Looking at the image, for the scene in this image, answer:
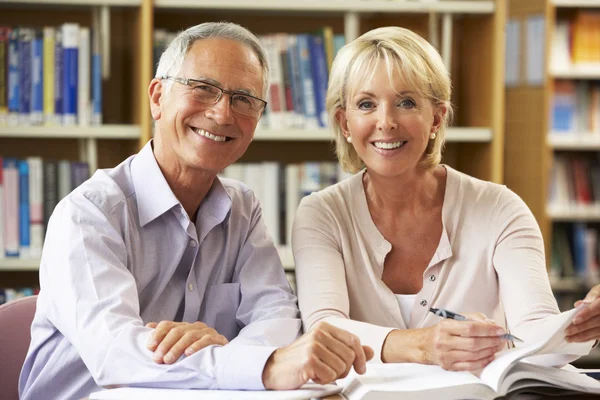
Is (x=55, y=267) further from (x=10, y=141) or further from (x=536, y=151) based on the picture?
(x=536, y=151)

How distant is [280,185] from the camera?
2893mm

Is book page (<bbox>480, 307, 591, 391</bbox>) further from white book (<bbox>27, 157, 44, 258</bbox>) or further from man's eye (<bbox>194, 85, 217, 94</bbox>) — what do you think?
white book (<bbox>27, 157, 44, 258</bbox>)

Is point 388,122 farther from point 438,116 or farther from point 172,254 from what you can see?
point 172,254

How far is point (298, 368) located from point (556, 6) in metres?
3.11

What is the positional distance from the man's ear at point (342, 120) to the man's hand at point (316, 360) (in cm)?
76

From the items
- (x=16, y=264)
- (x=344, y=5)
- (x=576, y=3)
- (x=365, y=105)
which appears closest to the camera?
(x=365, y=105)

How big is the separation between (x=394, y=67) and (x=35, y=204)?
5.02 ft

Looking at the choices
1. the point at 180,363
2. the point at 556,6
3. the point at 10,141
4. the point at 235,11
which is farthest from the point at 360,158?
the point at 556,6

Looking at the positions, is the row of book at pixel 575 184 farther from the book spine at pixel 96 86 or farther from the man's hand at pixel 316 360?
the man's hand at pixel 316 360

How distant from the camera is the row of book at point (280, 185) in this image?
113 inches

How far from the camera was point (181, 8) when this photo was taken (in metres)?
2.84

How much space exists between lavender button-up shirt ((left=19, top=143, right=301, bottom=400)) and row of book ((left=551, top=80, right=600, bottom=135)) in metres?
2.48

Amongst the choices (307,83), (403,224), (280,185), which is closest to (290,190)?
(280,185)

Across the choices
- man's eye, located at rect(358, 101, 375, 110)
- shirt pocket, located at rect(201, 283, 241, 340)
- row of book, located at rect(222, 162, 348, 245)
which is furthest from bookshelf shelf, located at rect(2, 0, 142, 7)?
shirt pocket, located at rect(201, 283, 241, 340)
